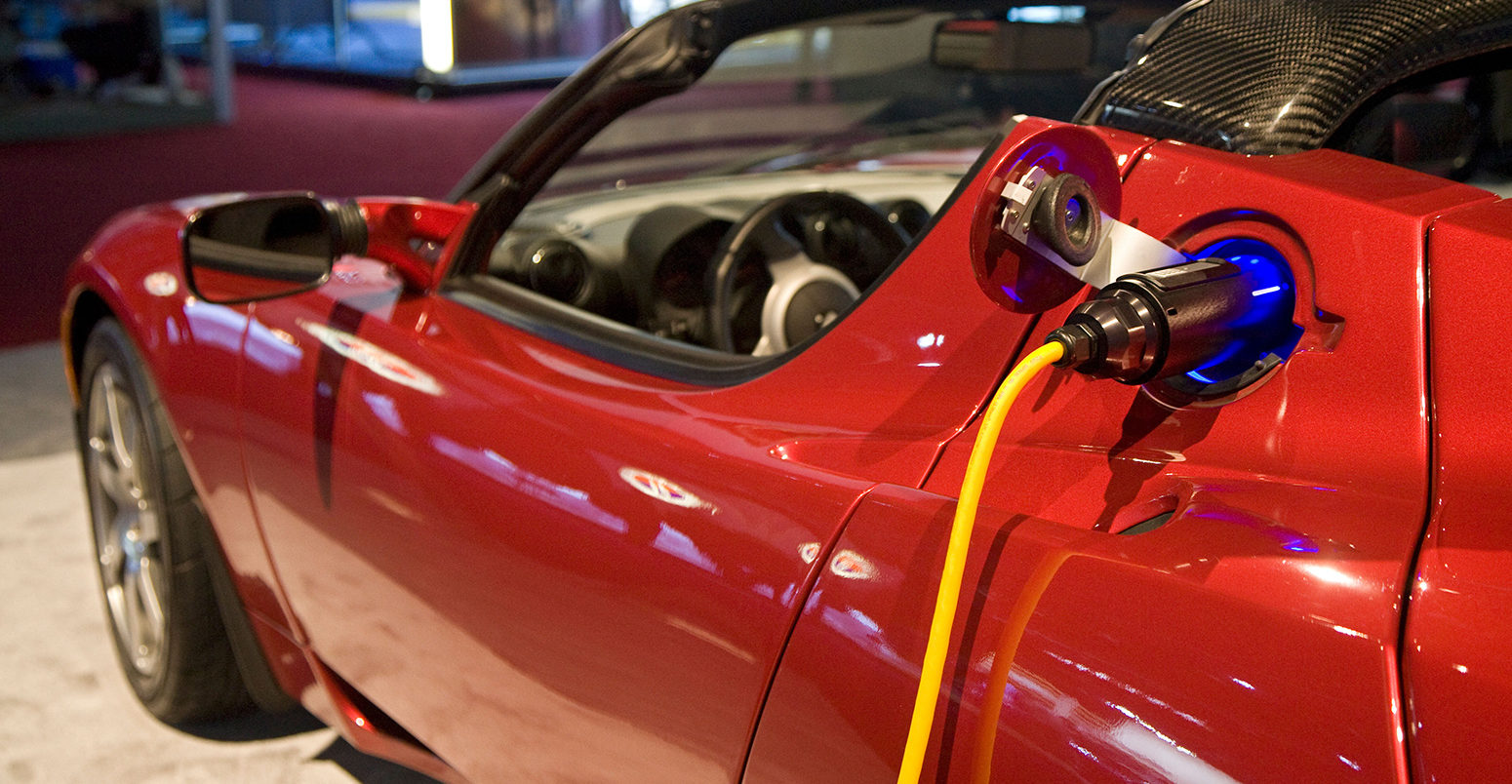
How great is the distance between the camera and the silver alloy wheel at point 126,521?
7.04 ft

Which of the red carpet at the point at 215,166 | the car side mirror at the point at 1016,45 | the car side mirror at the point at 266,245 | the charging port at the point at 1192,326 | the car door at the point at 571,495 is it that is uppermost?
the car side mirror at the point at 1016,45

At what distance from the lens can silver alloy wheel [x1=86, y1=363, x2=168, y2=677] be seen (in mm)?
2145

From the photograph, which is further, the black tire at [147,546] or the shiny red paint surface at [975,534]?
the black tire at [147,546]

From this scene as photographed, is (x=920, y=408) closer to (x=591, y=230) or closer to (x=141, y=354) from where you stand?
(x=591, y=230)

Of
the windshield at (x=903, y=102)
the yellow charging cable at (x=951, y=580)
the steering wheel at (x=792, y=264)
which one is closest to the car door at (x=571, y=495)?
the yellow charging cable at (x=951, y=580)

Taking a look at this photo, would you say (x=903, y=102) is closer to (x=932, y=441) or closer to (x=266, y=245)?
(x=266, y=245)

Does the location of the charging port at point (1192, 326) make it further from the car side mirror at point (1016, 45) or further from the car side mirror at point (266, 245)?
the car side mirror at point (1016, 45)

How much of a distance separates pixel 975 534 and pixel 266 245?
1.23 metres

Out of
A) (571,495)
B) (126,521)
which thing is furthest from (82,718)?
(571,495)

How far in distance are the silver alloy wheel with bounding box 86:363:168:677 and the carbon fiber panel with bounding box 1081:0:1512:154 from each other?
170 centimetres

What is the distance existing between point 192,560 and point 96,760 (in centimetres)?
47

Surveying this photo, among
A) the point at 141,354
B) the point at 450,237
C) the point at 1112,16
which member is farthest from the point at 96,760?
the point at 1112,16

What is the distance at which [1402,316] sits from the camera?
2.82 ft

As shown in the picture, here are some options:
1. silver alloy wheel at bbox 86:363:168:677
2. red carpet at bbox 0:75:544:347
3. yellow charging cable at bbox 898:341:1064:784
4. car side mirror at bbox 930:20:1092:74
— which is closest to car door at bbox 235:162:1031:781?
yellow charging cable at bbox 898:341:1064:784
